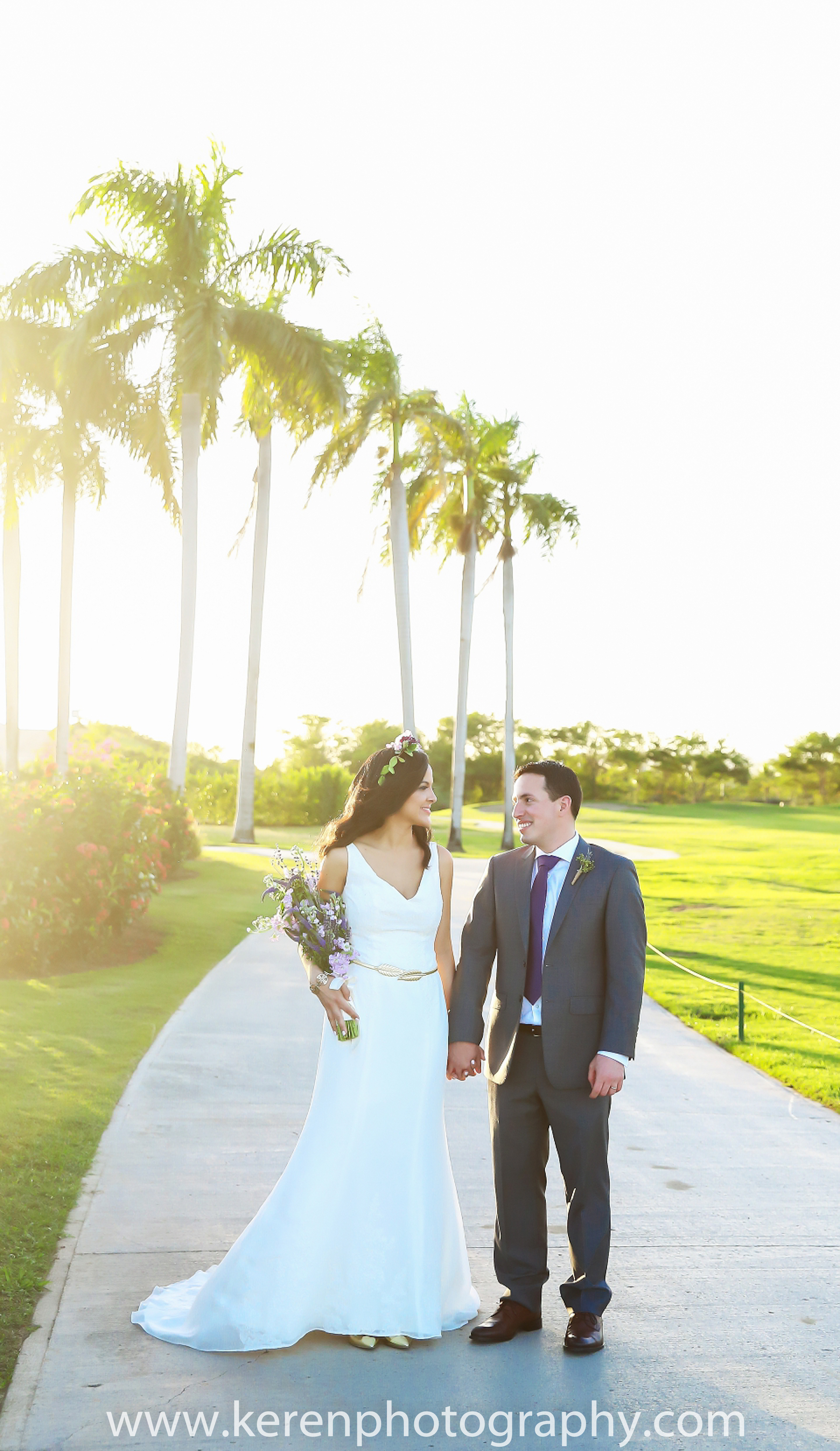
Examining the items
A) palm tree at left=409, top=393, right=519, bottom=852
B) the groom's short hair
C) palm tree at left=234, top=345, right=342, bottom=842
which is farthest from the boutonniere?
palm tree at left=409, top=393, right=519, bottom=852

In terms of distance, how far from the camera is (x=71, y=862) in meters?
12.5

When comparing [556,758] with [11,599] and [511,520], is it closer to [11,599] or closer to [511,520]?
[511,520]

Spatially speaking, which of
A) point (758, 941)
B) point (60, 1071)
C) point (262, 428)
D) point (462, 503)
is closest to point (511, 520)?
point (462, 503)

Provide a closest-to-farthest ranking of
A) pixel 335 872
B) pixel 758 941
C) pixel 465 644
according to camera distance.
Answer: pixel 335 872 → pixel 758 941 → pixel 465 644

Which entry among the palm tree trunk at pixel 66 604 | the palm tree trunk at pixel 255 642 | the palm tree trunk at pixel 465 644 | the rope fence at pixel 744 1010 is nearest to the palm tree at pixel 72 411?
the palm tree trunk at pixel 66 604

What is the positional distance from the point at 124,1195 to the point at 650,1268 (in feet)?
8.17

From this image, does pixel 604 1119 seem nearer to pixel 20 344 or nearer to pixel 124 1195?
pixel 124 1195

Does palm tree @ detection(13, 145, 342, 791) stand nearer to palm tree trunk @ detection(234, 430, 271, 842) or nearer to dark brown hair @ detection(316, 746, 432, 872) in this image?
palm tree trunk @ detection(234, 430, 271, 842)

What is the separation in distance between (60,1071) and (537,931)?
4.87m

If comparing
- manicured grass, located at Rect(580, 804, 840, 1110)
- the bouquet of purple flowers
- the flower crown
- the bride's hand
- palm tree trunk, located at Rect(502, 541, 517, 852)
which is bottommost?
manicured grass, located at Rect(580, 804, 840, 1110)

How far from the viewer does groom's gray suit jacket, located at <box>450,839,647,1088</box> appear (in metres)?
4.21

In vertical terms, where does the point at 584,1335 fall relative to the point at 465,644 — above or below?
below

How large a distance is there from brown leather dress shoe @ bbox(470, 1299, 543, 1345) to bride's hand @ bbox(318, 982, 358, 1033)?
1127 mm

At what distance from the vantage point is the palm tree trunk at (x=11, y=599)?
27922 millimetres
